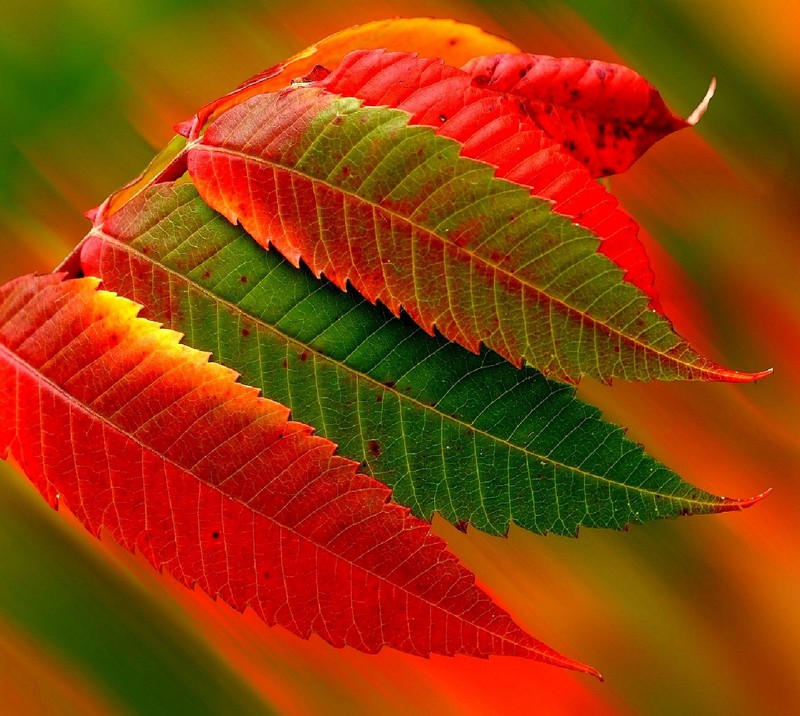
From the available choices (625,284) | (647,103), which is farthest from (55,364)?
(647,103)

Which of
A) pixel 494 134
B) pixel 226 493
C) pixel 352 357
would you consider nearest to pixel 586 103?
pixel 494 134

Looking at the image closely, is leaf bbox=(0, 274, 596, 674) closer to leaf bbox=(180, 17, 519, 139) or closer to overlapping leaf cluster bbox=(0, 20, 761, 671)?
overlapping leaf cluster bbox=(0, 20, 761, 671)

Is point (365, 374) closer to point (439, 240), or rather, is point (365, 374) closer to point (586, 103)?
point (439, 240)

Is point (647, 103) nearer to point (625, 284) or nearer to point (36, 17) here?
point (625, 284)

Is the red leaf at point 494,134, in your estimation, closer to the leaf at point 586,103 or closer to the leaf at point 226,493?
the leaf at point 586,103

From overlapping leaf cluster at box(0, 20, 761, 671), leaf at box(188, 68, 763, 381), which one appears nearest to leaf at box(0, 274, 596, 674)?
overlapping leaf cluster at box(0, 20, 761, 671)

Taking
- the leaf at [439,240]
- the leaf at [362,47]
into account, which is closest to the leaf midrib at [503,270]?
the leaf at [439,240]
